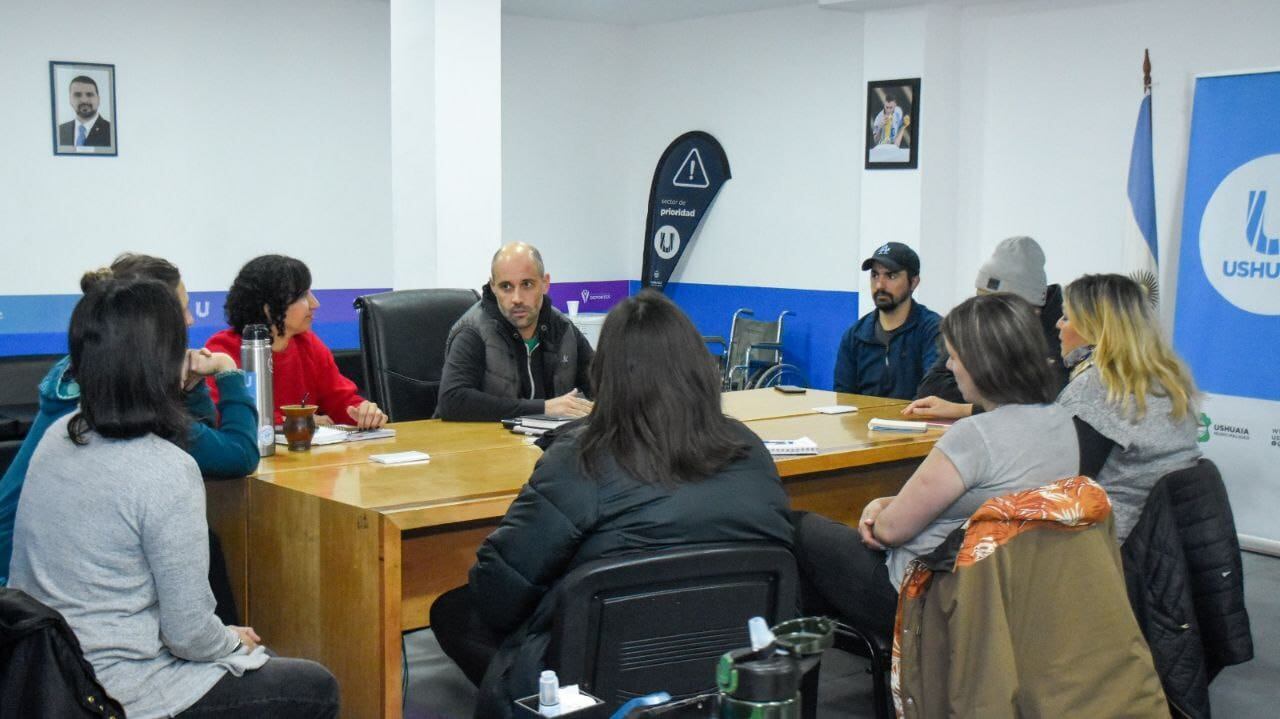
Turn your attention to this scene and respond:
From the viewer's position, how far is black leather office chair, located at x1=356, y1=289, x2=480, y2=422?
158 inches

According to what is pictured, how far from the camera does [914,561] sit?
240cm

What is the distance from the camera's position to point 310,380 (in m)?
3.58

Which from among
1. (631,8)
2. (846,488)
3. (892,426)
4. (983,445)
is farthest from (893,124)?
(983,445)

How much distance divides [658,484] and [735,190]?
6293mm

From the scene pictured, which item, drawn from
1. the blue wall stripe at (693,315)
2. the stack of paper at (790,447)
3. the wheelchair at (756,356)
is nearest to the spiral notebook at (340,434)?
the stack of paper at (790,447)

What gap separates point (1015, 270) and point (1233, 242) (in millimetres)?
1433

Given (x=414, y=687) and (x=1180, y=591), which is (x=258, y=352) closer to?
(x=414, y=687)

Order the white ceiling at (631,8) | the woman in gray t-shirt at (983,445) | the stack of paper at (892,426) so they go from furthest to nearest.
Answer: the white ceiling at (631,8) → the stack of paper at (892,426) → the woman in gray t-shirt at (983,445)

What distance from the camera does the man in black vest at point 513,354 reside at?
3682 millimetres

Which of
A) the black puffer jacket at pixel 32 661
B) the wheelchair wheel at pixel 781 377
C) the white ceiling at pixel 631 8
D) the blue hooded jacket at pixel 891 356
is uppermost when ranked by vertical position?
the white ceiling at pixel 631 8

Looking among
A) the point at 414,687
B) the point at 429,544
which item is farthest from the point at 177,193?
the point at 429,544

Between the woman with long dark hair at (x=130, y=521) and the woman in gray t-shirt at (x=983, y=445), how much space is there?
1.33m

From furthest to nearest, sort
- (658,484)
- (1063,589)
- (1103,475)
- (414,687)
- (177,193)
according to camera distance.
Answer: (177,193)
(414,687)
(1103,475)
(1063,589)
(658,484)

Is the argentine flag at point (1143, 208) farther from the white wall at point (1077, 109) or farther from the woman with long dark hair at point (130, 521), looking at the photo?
the woman with long dark hair at point (130, 521)
